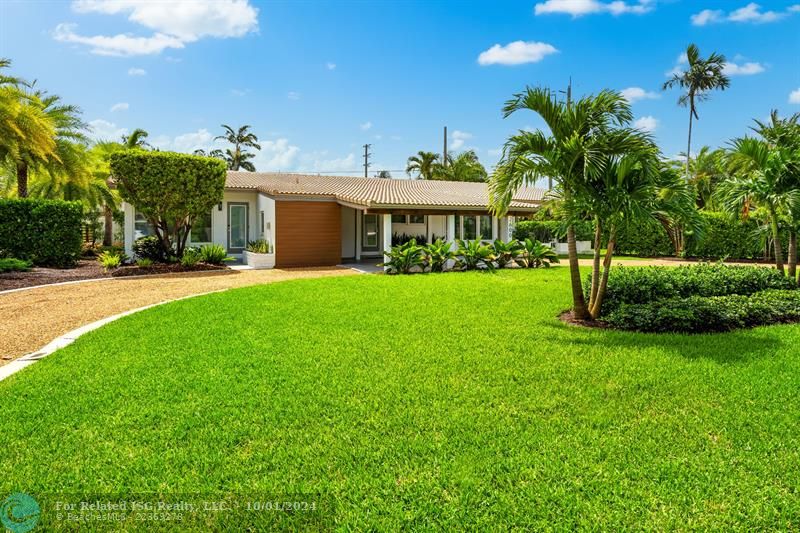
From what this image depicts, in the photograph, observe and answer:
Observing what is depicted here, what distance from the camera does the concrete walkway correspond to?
7.85m

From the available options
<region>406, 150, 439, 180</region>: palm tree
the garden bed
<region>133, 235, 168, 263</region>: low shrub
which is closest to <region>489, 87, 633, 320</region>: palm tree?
the garden bed

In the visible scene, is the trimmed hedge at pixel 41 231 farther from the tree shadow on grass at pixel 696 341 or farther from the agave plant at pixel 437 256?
the tree shadow on grass at pixel 696 341

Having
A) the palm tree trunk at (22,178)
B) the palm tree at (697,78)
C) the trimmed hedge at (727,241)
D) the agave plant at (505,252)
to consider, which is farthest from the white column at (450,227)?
the palm tree at (697,78)

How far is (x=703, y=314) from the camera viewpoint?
8047mm

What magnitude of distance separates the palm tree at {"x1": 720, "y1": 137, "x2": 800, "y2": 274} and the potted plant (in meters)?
15.3

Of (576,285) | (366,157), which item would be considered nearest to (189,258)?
(576,285)

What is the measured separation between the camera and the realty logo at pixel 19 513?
2.96 meters

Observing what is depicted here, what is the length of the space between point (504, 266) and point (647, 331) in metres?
10.7

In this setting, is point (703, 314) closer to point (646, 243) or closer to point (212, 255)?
point (212, 255)

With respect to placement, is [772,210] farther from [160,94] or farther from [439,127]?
[439,127]

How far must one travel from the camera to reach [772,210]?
35.2 ft

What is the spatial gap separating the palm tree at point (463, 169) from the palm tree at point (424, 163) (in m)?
0.40

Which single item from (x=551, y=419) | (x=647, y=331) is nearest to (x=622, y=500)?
(x=551, y=419)

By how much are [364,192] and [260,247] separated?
5.11 m
